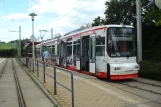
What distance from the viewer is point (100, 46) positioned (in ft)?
52.5

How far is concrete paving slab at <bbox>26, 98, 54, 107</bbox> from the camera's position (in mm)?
10030

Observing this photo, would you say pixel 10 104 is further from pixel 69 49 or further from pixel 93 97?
pixel 69 49

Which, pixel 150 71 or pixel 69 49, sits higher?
pixel 69 49

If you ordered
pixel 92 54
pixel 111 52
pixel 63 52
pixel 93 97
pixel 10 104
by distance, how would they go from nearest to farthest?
pixel 93 97 → pixel 10 104 → pixel 111 52 → pixel 92 54 → pixel 63 52

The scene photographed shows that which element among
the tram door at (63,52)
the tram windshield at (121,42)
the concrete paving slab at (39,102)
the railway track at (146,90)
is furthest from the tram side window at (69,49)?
the concrete paving slab at (39,102)

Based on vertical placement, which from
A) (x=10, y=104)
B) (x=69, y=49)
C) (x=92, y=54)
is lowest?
(x=10, y=104)

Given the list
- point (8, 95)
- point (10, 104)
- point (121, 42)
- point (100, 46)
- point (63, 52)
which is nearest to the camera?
point (10, 104)

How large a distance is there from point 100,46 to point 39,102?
6283mm

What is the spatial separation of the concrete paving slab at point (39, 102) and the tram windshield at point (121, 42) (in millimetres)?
5421

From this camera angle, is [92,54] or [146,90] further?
[92,54]

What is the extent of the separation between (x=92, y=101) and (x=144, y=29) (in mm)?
21917

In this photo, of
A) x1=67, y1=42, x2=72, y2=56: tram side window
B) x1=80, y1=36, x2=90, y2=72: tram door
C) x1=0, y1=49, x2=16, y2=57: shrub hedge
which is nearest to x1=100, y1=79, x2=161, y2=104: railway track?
x1=80, y1=36, x2=90, y2=72: tram door

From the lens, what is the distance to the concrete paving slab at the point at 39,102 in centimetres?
1003

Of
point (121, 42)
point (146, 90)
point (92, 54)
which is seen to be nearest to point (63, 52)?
point (92, 54)
